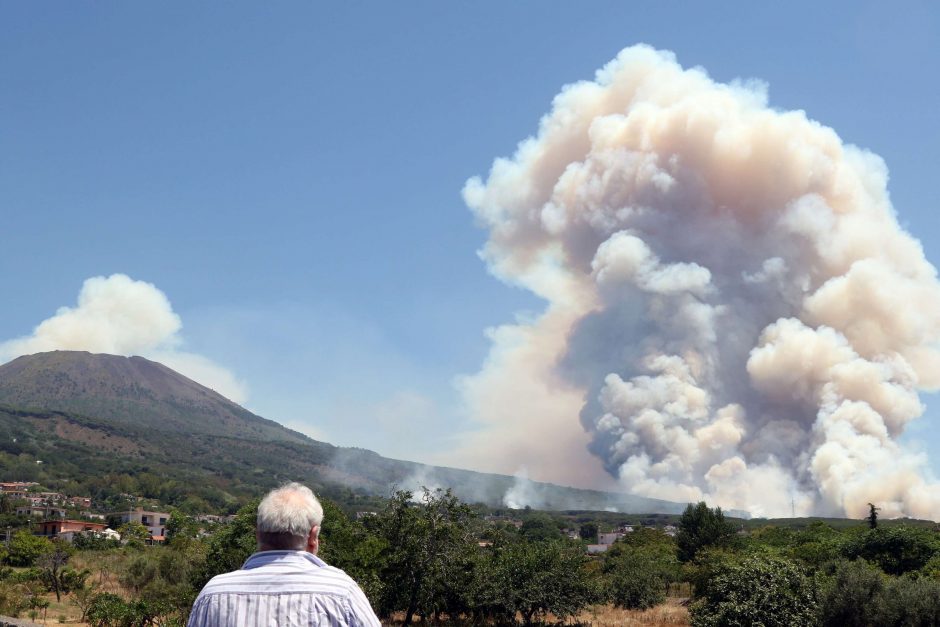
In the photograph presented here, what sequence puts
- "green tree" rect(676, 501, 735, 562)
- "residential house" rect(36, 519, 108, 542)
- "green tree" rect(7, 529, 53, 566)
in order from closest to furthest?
"green tree" rect(7, 529, 53, 566), "green tree" rect(676, 501, 735, 562), "residential house" rect(36, 519, 108, 542)

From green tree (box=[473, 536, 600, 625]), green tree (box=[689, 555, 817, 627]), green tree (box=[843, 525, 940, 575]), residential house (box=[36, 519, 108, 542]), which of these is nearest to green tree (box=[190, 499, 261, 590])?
green tree (box=[473, 536, 600, 625])

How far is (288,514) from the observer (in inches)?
144

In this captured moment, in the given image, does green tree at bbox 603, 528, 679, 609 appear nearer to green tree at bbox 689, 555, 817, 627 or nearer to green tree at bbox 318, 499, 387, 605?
green tree at bbox 689, 555, 817, 627

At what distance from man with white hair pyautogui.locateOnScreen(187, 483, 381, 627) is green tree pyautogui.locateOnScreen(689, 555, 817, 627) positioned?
91.8ft

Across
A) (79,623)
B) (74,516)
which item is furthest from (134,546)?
(74,516)

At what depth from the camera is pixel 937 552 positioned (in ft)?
148

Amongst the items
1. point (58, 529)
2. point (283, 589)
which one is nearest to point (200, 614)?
point (283, 589)

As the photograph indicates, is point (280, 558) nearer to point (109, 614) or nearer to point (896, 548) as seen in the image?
point (109, 614)

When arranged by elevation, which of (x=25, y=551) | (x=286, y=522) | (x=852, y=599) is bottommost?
(x=25, y=551)

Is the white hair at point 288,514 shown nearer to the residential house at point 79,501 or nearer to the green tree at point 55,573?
the green tree at point 55,573

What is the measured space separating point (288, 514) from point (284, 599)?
0.36 m

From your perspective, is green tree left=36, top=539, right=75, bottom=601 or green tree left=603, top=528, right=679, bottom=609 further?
green tree left=603, top=528, right=679, bottom=609

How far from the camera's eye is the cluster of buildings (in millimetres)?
95331

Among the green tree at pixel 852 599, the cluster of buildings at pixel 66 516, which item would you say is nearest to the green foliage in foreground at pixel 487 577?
the green tree at pixel 852 599
